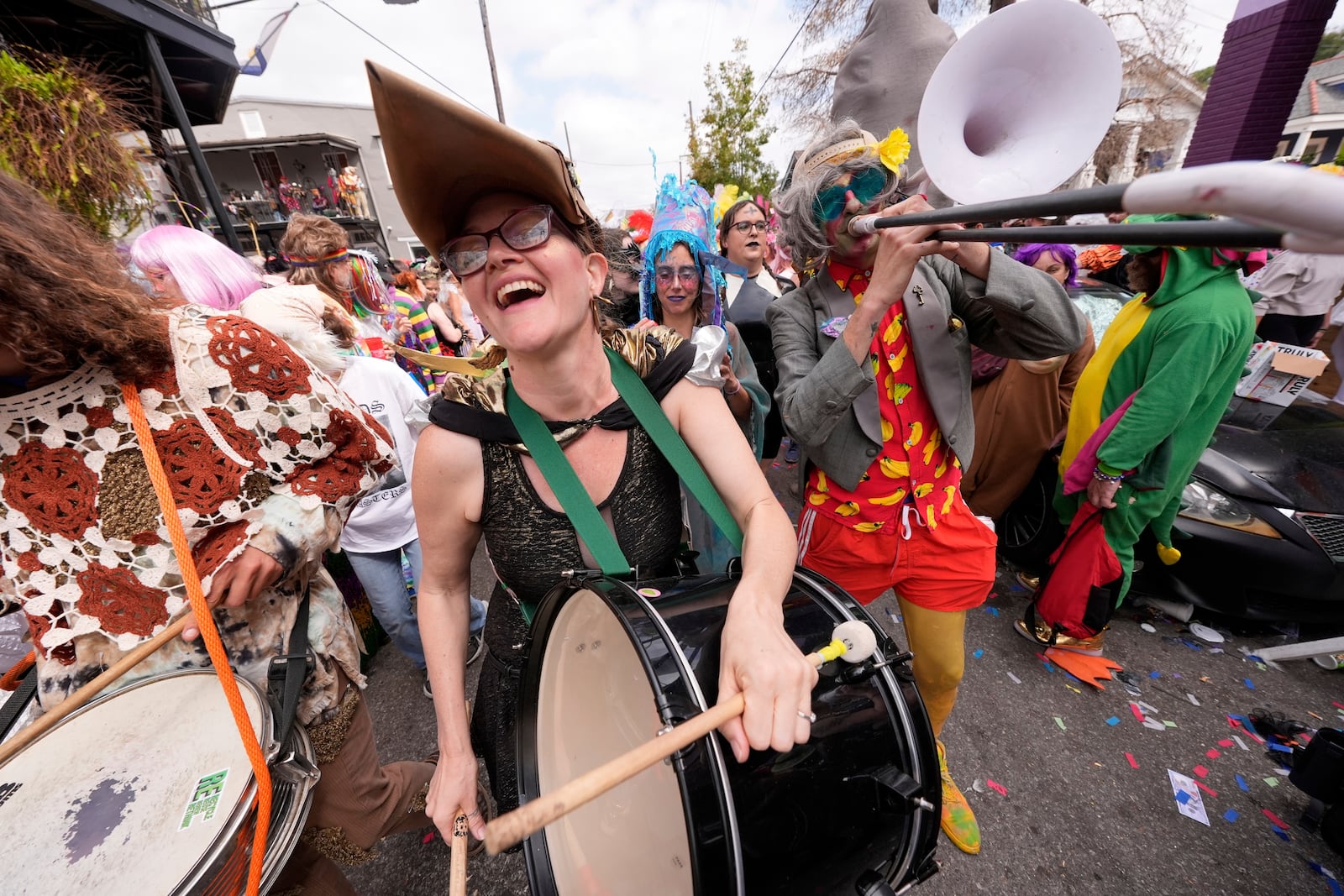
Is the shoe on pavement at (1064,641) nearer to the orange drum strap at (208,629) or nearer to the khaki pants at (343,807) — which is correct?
the khaki pants at (343,807)

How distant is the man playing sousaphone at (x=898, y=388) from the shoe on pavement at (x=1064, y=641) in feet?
4.42

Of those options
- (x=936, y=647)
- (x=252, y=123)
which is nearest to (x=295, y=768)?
(x=936, y=647)

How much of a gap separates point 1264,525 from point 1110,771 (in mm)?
1570

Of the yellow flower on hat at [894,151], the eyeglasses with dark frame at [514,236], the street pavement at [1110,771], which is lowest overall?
the street pavement at [1110,771]

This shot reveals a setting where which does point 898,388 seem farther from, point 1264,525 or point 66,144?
point 66,144

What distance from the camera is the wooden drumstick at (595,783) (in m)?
0.59

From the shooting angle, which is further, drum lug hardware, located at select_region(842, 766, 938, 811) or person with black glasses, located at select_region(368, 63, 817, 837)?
person with black glasses, located at select_region(368, 63, 817, 837)

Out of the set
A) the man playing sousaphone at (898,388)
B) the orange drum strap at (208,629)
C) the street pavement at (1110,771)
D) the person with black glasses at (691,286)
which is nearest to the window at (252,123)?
the person with black glasses at (691,286)

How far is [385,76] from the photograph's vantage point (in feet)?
2.74

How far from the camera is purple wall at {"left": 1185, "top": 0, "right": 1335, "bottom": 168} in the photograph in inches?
202

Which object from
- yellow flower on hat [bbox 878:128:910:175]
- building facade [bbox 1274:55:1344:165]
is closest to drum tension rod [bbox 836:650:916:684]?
yellow flower on hat [bbox 878:128:910:175]

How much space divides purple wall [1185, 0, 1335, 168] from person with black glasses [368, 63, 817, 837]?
6.83 m

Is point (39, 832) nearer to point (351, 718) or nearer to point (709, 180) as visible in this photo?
point (351, 718)

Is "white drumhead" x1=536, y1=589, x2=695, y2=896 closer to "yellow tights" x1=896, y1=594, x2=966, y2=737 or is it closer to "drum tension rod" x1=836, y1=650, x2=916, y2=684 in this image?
"drum tension rod" x1=836, y1=650, x2=916, y2=684
